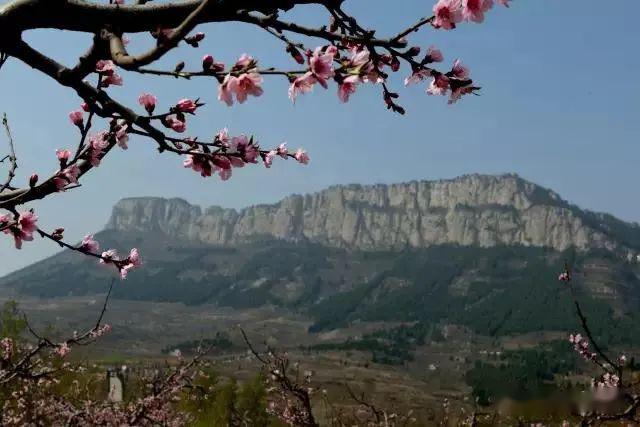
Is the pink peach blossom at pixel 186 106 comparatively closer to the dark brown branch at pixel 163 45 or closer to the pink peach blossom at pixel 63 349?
the dark brown branch at pixel 163 45

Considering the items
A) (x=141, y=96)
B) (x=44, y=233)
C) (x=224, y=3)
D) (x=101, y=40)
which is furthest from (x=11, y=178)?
(x=224, y=3)

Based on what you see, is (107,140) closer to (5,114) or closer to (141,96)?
(141,96)

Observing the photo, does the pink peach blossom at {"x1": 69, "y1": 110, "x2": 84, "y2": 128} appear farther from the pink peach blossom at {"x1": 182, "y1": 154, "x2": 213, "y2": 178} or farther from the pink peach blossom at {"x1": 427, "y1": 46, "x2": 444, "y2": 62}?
the pink peach blossom at {"x1": 427, "y1": 46, "x2": 444, "y2": 62}

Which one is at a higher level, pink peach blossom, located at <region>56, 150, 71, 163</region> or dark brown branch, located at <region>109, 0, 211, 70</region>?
dark brown branch, located at <region>109, 0, 211, 70</region>

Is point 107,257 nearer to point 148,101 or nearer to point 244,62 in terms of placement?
point 148,101

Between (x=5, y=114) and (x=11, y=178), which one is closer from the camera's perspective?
(x=11, y=178)

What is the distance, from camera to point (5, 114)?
15.8ft

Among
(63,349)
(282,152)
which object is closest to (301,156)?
(282,152)

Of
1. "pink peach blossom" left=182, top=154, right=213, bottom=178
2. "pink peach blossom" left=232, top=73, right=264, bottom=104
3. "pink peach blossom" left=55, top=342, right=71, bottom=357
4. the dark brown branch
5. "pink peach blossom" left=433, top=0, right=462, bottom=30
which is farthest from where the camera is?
"pink peach blossom" left=55, top=342, right=71, bottom=357

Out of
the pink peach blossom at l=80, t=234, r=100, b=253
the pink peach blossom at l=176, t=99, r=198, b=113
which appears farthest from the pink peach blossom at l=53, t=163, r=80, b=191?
the pink peach blossom at l=176, t=99, r=198, b=113

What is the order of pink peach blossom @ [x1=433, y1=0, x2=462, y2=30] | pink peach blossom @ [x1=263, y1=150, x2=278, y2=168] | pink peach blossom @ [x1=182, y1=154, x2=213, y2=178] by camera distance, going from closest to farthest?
pink peach blossom @ [x1=433, y1=0, x2=462, y2=30]
pink peach blossom @ [x1=182, y1=154, x2=213, y2=178]
pink peach blossom @ [x1=263, y1=150, x2=278, y2=168]

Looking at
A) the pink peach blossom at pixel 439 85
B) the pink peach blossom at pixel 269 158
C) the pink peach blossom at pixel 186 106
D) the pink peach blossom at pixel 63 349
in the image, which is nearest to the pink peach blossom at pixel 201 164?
the pink peach blossom at pixel 186 106

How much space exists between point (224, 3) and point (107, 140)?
5.82 feet

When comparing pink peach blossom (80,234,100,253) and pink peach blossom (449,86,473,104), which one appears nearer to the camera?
pink peach blossom (449,86,473,104)
